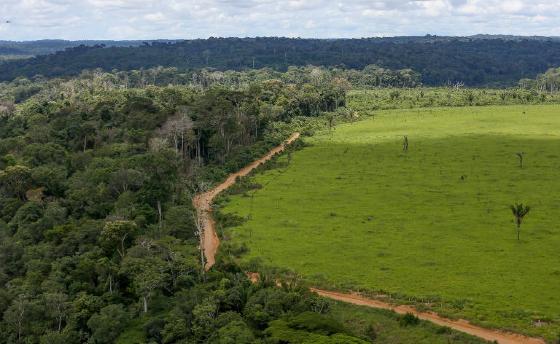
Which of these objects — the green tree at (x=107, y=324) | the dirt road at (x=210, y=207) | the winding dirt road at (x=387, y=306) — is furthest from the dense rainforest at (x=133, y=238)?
the winding dirt road at (x=387, y=306)

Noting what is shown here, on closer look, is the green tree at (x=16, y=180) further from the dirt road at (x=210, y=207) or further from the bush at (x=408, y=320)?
the bush at (x=408, y=320)

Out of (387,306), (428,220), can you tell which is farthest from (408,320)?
(428,220)

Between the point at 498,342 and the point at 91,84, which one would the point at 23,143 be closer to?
the point at 498,342

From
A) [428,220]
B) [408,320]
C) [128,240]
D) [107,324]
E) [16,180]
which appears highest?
[16,180]

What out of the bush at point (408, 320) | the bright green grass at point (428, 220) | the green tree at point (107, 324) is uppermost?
the bright green grass at point (428, 220)

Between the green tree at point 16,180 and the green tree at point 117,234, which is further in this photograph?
the green tree at point 16,180

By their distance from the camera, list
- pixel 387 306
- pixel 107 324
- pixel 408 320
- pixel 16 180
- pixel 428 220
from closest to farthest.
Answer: pixel 107 324 < pixel 408 320 < pixel 387 306 < pixel 428 220 < pixel 16 180

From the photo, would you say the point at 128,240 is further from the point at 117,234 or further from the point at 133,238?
the point at 117,234

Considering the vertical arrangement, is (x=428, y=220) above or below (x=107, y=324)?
above

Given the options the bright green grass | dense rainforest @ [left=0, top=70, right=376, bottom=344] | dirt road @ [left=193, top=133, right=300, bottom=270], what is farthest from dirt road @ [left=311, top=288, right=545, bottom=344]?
dirt road @ [left=193, top=133, right=300, bottom=270]

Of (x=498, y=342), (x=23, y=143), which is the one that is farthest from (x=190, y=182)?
(x=498, y=342)
